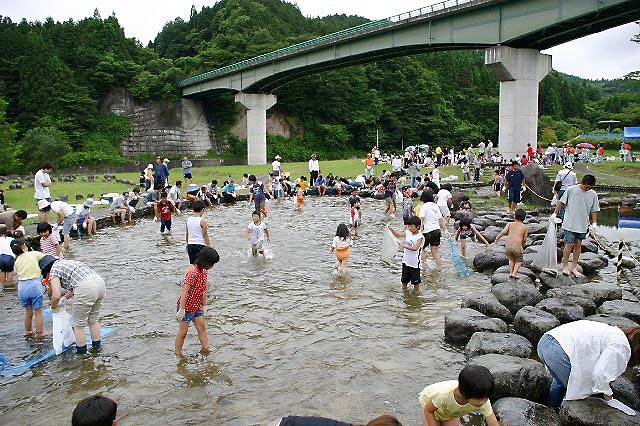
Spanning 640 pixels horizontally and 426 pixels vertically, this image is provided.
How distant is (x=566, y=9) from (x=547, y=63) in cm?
618

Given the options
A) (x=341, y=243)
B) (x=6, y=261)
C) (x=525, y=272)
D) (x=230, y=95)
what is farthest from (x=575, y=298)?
(x=230, y=95)

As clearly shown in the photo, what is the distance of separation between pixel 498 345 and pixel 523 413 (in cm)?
176

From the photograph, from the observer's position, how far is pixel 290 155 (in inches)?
2506

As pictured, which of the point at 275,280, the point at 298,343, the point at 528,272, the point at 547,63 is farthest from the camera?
the point at 547,63

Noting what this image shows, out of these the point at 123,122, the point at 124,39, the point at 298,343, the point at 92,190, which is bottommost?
the point at 298,343

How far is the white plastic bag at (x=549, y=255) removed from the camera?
1016 cm

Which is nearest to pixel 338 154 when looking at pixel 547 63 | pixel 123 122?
pixel 123 122

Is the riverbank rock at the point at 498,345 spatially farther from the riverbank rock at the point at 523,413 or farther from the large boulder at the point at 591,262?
the large boulder at the point at 591,262

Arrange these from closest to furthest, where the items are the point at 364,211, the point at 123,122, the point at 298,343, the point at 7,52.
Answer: the point at 298,343 < the point at 364,211 < the point at 7,52 < the point at 123,122

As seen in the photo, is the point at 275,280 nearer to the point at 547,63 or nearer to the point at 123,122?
the point at 547,63

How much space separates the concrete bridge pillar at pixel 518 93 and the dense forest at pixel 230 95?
571cm

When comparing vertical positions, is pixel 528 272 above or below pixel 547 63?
below

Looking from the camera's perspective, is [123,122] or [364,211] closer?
[364,211]

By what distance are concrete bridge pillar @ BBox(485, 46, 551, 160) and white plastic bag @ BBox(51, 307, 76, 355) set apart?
3025cm
